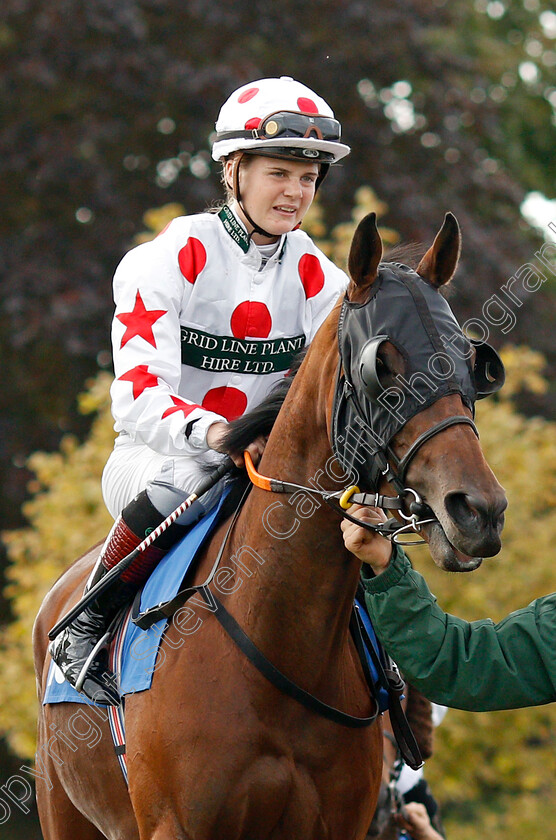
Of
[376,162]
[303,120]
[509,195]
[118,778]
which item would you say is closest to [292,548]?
[118,778]

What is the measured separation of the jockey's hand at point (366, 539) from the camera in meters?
2.73

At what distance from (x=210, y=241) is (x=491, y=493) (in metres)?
1.58

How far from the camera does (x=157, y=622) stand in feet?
10.5

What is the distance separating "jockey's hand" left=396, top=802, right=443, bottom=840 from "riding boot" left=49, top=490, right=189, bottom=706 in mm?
2073

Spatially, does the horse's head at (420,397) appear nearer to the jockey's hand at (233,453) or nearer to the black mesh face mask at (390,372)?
the black mesh face mask at (390,372)

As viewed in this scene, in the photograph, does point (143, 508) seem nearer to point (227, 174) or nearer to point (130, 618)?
point (130, 618)

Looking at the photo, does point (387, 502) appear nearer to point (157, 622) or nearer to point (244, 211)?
point (157, 622)

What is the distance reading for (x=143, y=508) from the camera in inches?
133

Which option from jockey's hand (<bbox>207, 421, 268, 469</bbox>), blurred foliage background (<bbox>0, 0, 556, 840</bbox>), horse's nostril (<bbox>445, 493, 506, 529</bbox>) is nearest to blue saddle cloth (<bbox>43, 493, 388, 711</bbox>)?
jockey's hand (<bbox>207, 421, 268, 469</bbox>)

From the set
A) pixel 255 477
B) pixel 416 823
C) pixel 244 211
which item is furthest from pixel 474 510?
pixel 416 823

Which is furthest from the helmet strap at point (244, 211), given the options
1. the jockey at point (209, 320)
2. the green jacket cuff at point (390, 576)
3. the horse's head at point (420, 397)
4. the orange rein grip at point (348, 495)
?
the green jacket cuff at point (390, 576)

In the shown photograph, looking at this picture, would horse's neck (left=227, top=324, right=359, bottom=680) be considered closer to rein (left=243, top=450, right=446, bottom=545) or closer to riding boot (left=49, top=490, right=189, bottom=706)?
rein (left=243, top=450, right=446, bottom=545)

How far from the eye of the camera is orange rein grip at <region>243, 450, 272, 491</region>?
9.87 ft

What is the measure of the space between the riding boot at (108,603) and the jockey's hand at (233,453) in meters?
0.29
